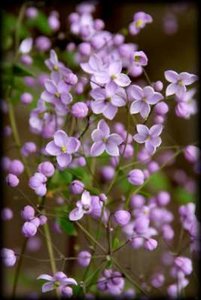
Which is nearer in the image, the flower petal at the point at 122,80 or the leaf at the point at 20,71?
the flower petal at the point at 122,80

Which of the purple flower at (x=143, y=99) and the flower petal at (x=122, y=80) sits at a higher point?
the flower petal at (x=122, y=80)

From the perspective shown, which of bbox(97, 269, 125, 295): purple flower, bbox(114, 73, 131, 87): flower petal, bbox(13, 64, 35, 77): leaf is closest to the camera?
bbox(114, 73, 131, 87): flower petal

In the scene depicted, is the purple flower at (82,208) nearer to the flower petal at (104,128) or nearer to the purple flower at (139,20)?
the flower petal at (104,128)

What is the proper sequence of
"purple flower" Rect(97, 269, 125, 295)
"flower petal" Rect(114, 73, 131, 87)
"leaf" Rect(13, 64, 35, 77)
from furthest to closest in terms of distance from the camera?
1. "leaf" Rect(13, 64, 35, 77)
2. "purple flower" Rect(97, 269, 125, 295)
3. "flower petal" Rect(114, 73, 131, 87)

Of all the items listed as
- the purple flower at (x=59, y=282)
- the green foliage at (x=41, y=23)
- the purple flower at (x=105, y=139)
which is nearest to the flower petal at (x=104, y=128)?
the purple flower at (x=105, y=139)

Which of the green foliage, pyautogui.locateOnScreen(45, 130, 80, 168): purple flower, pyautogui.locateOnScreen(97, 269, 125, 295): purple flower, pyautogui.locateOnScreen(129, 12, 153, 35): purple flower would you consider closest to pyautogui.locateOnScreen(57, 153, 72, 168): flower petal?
pyautogui.locateOnScreen(45, 130, 80, 168): purple flower

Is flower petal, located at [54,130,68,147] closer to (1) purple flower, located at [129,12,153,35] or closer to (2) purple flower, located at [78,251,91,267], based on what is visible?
(2) purple flower, located at [78,251,91,267]

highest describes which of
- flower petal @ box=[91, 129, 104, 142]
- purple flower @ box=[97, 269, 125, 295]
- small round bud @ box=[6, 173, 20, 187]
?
flower petal @ box=[91, 129, 104, 142]
